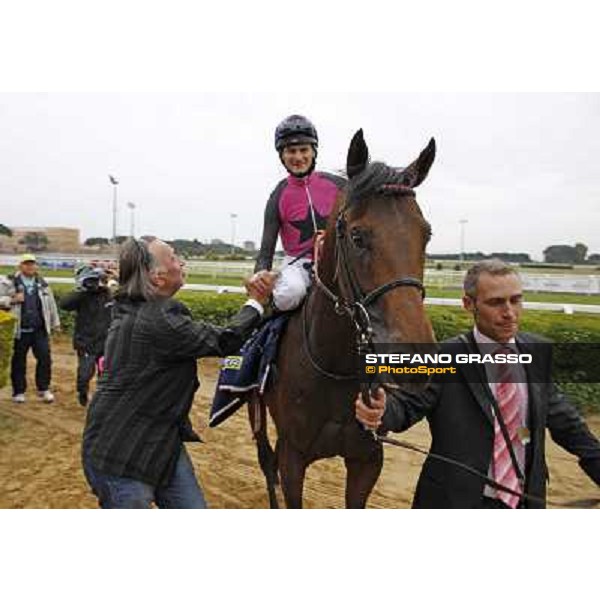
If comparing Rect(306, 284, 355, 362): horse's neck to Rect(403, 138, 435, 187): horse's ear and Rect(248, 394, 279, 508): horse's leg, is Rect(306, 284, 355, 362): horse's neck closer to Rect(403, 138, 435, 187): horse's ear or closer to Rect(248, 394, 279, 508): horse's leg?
Rect(403, 138, 435, 187): horse's ear

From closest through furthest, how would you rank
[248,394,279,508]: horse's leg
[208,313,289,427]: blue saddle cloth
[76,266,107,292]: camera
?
[208,313,289,427]: blue saddle cloth → [248,394,279,508]: horse's leg → [76,266,107,292]: camera

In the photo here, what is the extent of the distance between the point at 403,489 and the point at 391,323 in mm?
3028

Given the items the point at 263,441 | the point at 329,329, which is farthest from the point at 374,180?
the point at 263,441

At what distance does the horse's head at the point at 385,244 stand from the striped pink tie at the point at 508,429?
1.35 ft

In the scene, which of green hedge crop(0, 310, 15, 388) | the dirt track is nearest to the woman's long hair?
the dirt track

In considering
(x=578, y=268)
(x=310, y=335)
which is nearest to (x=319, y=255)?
(x=310, y=335)

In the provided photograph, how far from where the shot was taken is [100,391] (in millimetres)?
2352

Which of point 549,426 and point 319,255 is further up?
point 319,255

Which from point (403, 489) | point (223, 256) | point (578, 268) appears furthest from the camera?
point (223, 256)

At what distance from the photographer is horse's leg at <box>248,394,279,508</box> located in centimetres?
352

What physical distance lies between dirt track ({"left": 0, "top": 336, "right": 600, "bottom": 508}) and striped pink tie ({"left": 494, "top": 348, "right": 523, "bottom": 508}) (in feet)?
7.44

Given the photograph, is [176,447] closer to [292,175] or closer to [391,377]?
[391,377]

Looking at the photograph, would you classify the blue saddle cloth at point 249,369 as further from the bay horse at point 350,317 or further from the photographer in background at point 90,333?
the photographer in background at point 90,333

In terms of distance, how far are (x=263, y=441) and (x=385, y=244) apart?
229cm
